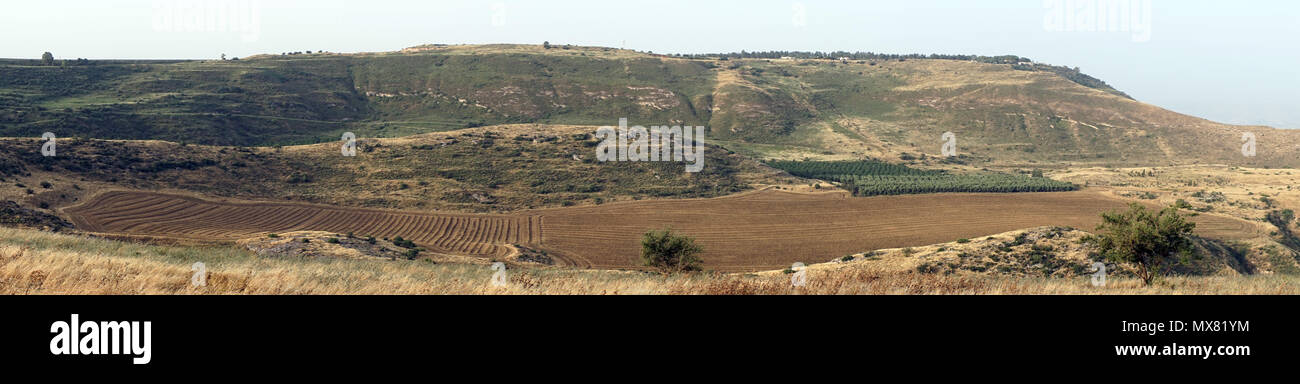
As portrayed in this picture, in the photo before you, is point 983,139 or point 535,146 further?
point 983,139

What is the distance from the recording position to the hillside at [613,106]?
109m

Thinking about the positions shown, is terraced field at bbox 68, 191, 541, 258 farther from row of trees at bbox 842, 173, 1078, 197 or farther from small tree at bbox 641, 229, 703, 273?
row of trees at bbox 842, 173, 1078, 197

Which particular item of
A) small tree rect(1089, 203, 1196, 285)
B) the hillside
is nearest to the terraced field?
small tree rect(1089, 203, 1196, 285)

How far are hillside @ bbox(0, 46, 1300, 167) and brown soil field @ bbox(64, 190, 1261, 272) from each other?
1932 inches

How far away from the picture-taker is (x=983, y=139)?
438ft

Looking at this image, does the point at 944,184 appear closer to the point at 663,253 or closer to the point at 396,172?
the point at 663,253

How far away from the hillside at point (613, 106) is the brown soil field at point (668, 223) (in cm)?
4907

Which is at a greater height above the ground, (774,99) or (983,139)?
(774,99)

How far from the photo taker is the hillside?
109 meters

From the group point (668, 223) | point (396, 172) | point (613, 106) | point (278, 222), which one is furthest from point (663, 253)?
point (613, 106)
